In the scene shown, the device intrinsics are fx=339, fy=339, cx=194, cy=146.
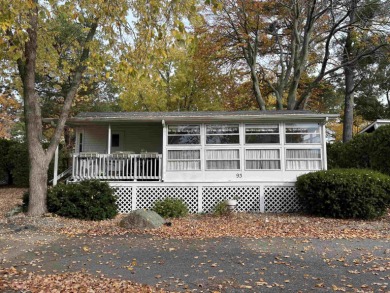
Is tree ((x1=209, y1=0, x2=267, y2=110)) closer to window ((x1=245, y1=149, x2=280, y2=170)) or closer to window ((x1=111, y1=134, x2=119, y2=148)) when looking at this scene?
window ((x1=245, y1=149, x2=280, y2=170))

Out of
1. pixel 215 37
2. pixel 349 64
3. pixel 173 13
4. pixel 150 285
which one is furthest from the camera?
pixel 215 37

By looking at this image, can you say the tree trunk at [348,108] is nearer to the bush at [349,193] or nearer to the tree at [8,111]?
the bush at [349,193]

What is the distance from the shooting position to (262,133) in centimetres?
1146

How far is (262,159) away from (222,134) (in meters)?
1.59

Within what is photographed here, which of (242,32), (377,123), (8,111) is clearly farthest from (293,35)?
(8,111)

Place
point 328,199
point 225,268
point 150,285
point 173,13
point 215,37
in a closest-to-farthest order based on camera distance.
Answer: point 150,285 < point 225,268 < point 173,13 < point 328,199 < point 215,37

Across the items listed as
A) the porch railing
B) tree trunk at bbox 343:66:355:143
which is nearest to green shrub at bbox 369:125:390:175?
the porch railing

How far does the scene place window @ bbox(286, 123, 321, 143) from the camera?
1140 centimetres

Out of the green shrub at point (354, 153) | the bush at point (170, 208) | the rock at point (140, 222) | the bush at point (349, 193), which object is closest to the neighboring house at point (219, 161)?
the bush at point (170, 208)

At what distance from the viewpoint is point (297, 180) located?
10648mm

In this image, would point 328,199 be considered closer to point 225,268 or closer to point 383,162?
point 383,162

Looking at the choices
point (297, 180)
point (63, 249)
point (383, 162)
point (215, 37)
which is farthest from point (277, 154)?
point (215, 37)

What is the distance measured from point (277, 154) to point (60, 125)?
686 centimetres

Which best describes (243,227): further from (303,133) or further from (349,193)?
(303,133)
